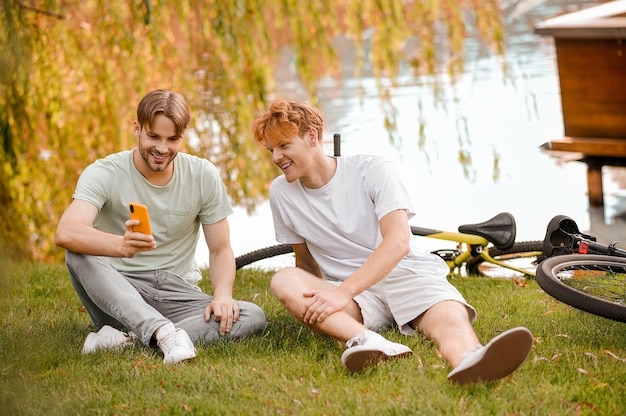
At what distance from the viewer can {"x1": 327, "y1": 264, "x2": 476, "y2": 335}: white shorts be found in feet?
9.99

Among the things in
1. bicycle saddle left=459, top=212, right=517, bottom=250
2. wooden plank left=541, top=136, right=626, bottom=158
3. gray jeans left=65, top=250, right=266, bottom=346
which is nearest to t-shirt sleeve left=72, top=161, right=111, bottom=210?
gray jeans left=65, top=250, right=266, bottom=346

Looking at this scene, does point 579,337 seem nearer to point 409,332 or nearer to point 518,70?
point 409,332

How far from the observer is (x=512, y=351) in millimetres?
2449

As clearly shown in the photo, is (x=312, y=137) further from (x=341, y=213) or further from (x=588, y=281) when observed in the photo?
(x=588, y=281)

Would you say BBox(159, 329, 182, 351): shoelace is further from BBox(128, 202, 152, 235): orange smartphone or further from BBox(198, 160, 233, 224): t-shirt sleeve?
BBox(198, 160, 233, 224): t-shirt sleeve

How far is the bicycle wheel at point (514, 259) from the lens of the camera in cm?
434

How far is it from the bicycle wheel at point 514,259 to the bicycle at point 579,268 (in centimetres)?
47

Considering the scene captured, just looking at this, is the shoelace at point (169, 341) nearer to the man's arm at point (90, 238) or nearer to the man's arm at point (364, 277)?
the man's arm at point (90, 238)

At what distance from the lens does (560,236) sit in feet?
12.6

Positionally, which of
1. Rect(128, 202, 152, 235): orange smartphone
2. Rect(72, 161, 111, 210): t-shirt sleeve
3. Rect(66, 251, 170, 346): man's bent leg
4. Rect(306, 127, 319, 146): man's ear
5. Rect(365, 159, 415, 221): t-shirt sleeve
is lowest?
A: Rect(66, 251, 170, 346): man's bent leg

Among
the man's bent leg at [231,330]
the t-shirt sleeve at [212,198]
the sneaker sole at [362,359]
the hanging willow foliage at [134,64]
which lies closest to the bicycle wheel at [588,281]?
the sneaker sole at [362,359]

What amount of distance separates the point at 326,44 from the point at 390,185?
3.10 meters

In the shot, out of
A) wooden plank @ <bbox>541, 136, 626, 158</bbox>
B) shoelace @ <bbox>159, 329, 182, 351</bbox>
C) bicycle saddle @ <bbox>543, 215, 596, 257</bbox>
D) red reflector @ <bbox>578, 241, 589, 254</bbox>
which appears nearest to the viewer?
shoelace @ <bbox>159, 329, 182, 351</bbox>

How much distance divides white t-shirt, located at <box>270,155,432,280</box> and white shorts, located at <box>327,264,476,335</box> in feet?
0.22
